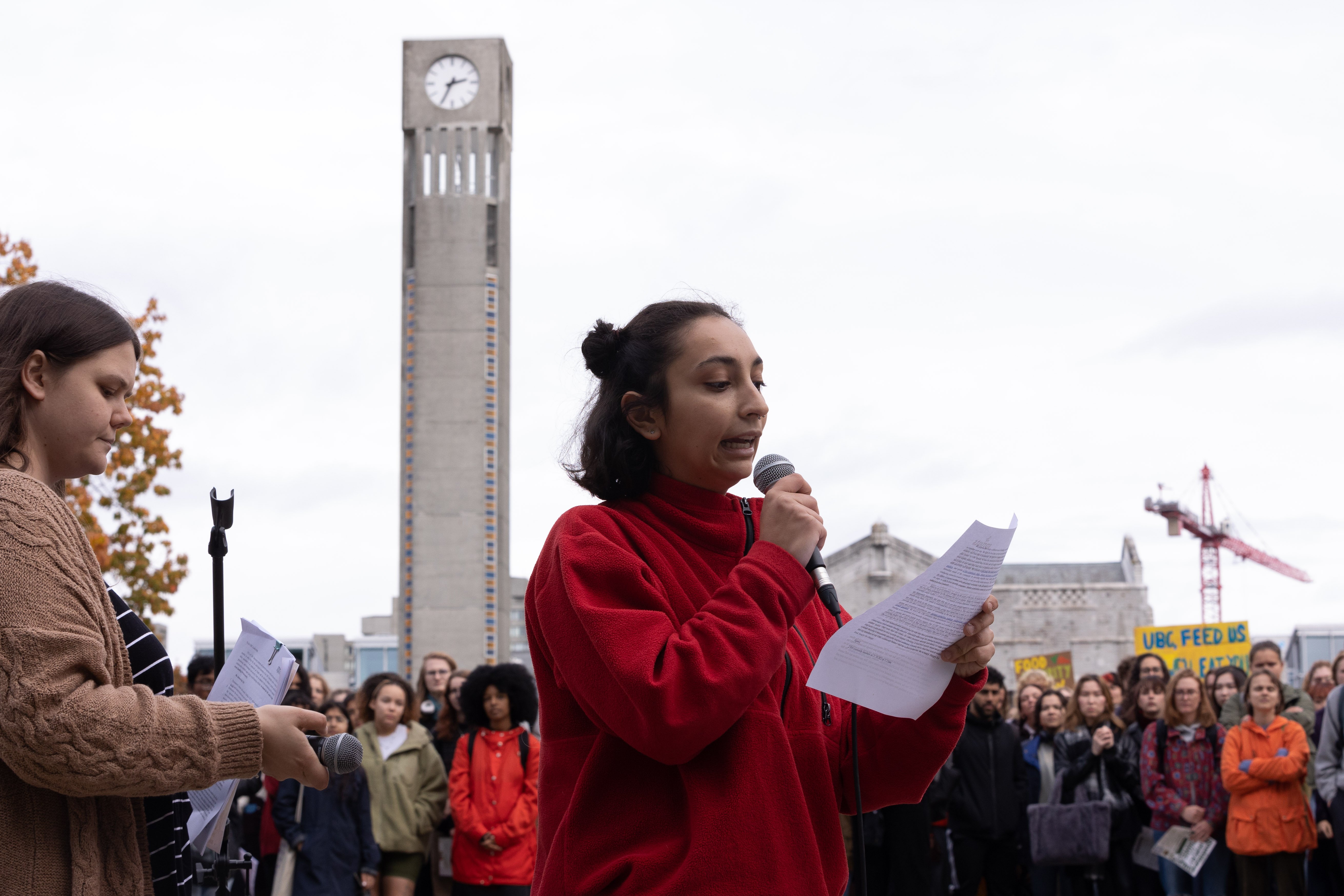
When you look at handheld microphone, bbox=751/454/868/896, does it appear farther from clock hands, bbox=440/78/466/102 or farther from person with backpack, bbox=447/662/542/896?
clock hands, bbox=440/78/466/102

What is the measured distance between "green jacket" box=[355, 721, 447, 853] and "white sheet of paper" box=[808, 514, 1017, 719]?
7284 mm

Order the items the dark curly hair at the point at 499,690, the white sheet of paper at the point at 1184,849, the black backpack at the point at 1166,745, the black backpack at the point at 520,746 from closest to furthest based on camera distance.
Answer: the black backpack at the point at 520,746
the dark curly hair at the point at 499,690
the white sheet of paper at the point at 1184,849
the black backpack at the point at 1166,745

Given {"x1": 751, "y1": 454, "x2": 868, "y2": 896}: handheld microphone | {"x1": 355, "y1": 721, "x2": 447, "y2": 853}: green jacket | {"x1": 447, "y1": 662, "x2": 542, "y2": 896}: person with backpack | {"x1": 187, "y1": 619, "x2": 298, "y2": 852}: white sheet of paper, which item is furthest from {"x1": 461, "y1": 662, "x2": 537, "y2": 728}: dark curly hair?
{"x1": 751, "y1": 454, "x2": 868, "y2": 896}: handheld microphone

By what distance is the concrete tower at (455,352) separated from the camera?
20344 mm

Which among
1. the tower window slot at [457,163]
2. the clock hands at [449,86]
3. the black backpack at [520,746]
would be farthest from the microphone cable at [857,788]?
the clock hands at [449,86]

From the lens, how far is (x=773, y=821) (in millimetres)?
2240

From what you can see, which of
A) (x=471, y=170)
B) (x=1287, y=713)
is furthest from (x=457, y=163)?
(x=1287, y=713)

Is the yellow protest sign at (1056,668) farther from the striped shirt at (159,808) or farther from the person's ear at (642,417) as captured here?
the striped shirt at (159,808)

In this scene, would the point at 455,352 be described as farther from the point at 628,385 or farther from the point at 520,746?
the point at 628,385

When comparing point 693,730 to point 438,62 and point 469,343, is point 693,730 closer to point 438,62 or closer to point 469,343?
point 469,343

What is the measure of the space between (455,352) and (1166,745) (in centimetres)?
1329

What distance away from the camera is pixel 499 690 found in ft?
30.2

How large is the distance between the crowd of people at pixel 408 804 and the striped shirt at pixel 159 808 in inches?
234

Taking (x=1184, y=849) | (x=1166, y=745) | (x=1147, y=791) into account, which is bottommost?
(x=1184, y=849)
